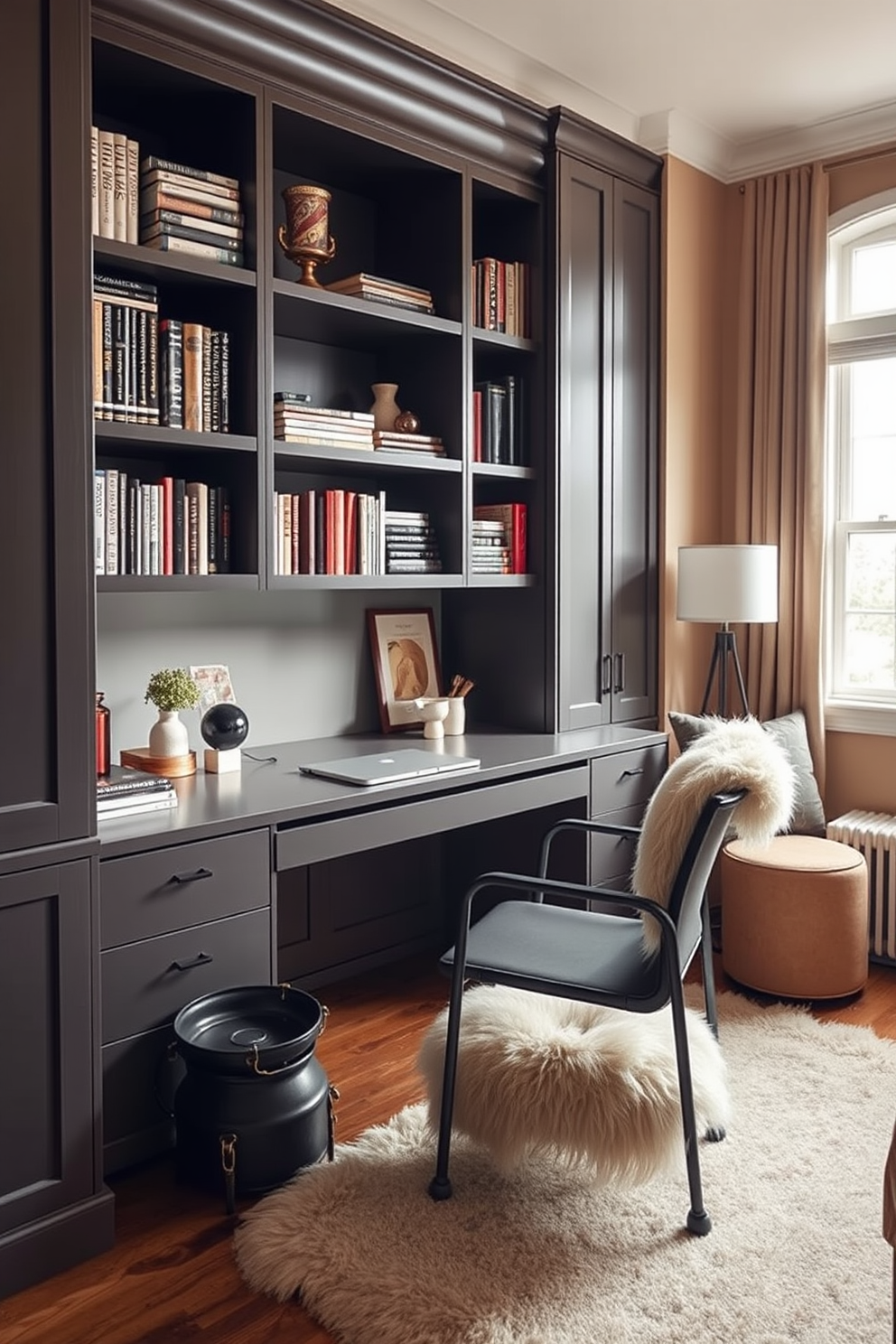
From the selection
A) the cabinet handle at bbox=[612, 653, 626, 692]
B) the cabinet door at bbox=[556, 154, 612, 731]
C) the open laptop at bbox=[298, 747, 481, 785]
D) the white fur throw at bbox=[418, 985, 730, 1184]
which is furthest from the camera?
the cabinet handle at bbox=[612, 653, 626, 692]

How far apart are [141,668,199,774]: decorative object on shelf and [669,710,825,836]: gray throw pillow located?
64.7 inches

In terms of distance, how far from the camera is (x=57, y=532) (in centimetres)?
200

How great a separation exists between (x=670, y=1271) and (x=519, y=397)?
2452 mm

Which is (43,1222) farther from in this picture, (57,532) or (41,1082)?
(57,532)

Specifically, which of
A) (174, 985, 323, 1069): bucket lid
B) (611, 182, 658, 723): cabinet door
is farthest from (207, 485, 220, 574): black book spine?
(611, 182, 658, 723): cabinet door

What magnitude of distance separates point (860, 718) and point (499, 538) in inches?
57.0

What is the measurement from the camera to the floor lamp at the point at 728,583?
360 cm

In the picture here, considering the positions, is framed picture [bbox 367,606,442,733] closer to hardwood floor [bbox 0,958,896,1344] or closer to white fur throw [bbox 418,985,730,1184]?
hardwood floor [bbox 0,958,896,1344]

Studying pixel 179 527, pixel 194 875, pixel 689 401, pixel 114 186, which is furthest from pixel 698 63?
pixel 194 875

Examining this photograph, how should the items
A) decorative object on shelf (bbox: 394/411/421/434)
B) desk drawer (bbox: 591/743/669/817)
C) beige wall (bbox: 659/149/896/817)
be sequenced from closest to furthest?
decorative object on shelf (bbox: 394/411/421/434) < desk drawer (bbox: 591/743/669/817) < beige wall (bbox: 659/149/896/817)

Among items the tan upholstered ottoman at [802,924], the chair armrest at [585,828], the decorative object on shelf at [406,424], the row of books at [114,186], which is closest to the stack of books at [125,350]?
the row of books at [114,186]

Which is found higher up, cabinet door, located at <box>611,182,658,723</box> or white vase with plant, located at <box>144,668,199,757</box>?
cabinet door, located at <box>611,182,658,723</box>

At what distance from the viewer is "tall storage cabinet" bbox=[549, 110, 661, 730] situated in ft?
11.4

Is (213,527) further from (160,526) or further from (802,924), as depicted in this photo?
(802,924)
